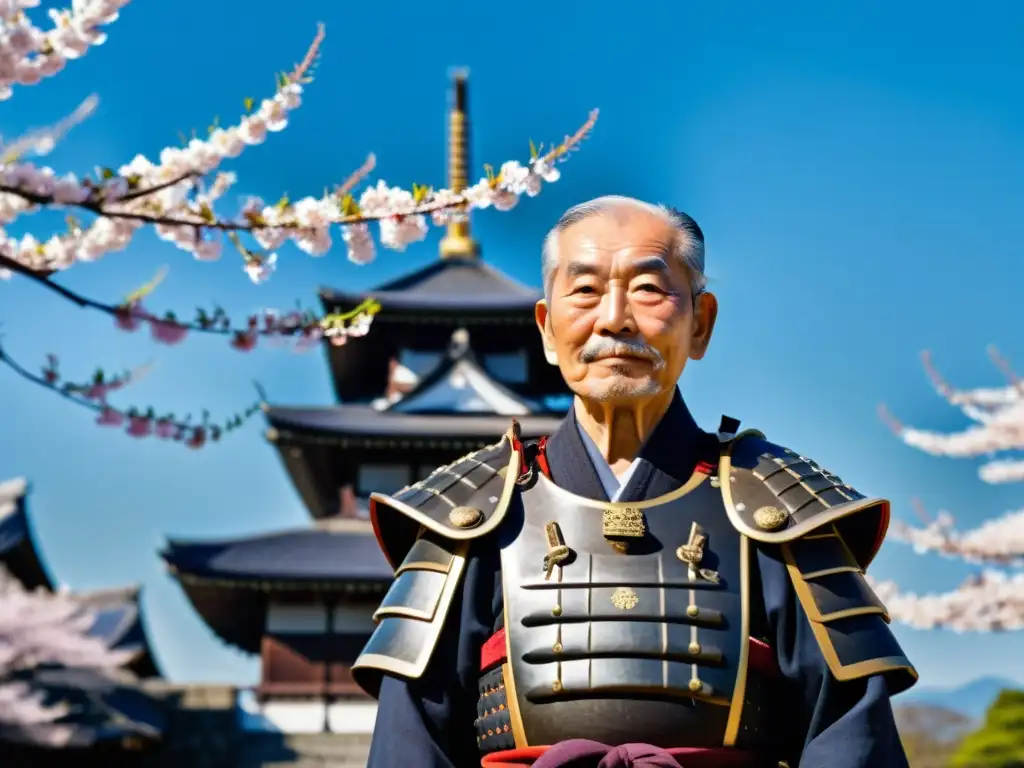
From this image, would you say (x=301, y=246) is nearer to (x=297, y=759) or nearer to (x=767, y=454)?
(x=767, y=454)

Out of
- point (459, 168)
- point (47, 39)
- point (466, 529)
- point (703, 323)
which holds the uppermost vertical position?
point (459, 168)

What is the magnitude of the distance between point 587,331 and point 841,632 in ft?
2.58

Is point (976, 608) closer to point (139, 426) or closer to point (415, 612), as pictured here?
point (139, 426)

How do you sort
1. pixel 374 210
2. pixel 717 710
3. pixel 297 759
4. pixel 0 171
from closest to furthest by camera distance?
1. pixel 717 710
2. pixel 0 171
3. pixel 374 210
4. pixel 297 759

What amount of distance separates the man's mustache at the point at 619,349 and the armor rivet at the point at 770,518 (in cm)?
37

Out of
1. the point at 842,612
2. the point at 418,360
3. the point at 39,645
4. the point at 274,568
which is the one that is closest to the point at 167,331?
the point at 842,612

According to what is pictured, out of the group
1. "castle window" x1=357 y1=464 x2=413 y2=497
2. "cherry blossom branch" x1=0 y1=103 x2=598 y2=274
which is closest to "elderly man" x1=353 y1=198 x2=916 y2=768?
"cherry blossom branch" x1=0 y1=103 x2=598 y2=274

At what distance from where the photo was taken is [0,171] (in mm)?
5289

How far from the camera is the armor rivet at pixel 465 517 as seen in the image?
2953 mm

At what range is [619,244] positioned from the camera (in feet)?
9.86

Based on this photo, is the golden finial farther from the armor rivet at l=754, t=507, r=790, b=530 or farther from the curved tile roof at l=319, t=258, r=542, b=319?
the armor rivet at l=754, t=507, r=790, b=530

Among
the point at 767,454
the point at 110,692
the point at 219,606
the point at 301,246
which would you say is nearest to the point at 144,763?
the point at 110,692

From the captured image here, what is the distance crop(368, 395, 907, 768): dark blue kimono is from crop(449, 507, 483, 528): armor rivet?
0.19ft

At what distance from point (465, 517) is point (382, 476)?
19.0m
